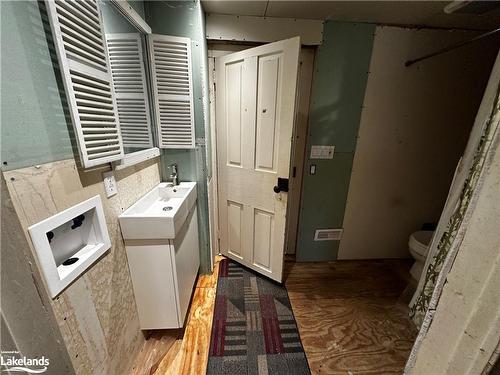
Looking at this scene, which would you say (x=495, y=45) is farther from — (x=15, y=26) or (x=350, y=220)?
(x=15, y=26)

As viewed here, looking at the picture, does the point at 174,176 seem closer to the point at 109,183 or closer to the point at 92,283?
the point at 109,183

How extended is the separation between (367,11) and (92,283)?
2.39 metres

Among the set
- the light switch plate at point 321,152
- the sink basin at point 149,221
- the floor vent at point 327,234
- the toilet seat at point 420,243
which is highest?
the light switch plate at point 321,152

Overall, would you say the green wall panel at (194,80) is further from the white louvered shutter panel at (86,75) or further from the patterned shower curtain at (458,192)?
the patterned shower curtain at (458,192)

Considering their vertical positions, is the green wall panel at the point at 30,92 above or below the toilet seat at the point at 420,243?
above

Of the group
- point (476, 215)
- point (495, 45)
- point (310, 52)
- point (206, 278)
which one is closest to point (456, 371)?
point (476, 215)

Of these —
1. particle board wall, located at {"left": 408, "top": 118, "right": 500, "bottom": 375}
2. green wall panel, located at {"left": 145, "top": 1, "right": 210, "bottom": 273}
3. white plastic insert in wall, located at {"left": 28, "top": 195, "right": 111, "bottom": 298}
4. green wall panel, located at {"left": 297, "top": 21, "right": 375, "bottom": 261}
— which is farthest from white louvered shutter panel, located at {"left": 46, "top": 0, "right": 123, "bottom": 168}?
green wall panel, located at {"left": 297, "top": 21, "right": 375, "bottom": 261}

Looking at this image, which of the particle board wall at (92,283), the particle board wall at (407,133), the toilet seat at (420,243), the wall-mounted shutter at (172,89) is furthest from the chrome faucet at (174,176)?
the toilet seat at (420,243)

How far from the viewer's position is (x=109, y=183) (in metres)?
0.93

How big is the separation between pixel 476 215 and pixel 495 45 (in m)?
2.39

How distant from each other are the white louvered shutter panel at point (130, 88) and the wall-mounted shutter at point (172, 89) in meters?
0.08

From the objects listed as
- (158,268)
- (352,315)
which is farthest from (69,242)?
(352,315)

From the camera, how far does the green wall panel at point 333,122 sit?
5.25ft

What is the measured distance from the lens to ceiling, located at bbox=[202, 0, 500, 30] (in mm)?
1331
